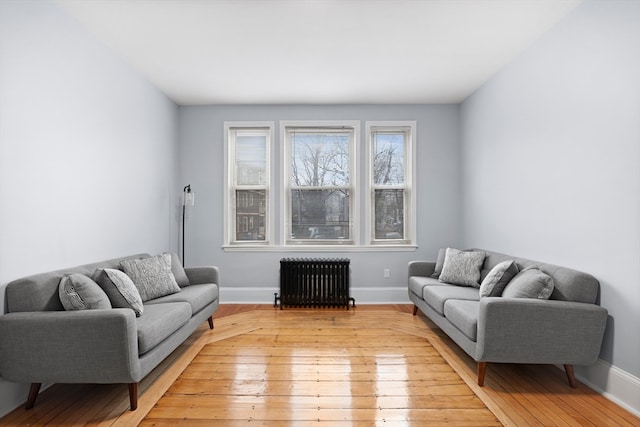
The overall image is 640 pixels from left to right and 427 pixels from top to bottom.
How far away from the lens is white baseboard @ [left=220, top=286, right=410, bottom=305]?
5348 mm

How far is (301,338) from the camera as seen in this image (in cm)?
386

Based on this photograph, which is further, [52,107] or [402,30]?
[402,30]

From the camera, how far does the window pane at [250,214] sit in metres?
5.48

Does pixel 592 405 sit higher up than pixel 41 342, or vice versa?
pixel 41 342

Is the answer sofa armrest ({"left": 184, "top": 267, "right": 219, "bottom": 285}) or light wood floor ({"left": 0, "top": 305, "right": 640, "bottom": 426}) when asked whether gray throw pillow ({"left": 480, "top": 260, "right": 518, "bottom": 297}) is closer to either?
light wood floor ({"left": 0, "top": 305, "right": 640, "bottom": 426})

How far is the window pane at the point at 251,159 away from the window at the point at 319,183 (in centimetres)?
36

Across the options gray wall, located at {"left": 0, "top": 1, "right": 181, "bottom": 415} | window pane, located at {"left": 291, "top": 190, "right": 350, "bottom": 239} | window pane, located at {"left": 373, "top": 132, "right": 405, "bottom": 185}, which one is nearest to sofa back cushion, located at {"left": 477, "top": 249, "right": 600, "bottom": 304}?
window pane, located at {"left": 373, "top": 132, "right": 405, "bottom": 185}

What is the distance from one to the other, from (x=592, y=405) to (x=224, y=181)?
4.61 m

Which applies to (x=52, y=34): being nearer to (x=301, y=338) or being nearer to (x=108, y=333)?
(x=108, y=333)

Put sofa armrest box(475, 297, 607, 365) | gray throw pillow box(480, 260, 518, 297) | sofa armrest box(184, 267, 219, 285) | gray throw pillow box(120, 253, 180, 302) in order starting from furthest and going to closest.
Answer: sofa armrest box(184, 267, 219, 285), gray throw pillow box(120, 253, 180, 302), gray throw pillow box(480, 260, 518, 297), sofa armrest box(475, 297, 607, 365)

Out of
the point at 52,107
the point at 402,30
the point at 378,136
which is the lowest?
Answer: the point at 52,107

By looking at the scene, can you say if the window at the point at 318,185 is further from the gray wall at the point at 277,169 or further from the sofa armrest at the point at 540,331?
the sofa armrest at the point at 540,331

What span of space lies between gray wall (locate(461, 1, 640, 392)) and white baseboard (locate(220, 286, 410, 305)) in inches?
64.8

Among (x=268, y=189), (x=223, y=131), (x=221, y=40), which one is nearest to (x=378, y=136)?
(x=268, y=189)
